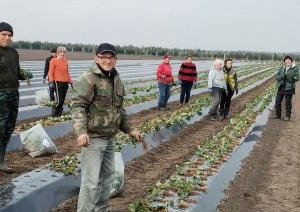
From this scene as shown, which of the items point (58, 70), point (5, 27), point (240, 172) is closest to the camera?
point (5, 27)

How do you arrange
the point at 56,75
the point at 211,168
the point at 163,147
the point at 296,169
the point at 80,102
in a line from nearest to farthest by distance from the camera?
the point at 80,102 < the point at 211,168 < the point at 296,169 < the point at 163,147 < the point at 56,75

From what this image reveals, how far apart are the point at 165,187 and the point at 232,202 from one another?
91cm

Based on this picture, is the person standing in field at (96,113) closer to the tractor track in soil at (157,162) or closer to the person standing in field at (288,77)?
the tractor track in soil at (157,162)

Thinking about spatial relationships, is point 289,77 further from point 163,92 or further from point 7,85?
point 7,85

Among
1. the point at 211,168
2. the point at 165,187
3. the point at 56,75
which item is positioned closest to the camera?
the point at 165,187

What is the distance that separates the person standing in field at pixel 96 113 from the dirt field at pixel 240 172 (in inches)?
36.3

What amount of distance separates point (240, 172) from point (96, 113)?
3725 millimetres

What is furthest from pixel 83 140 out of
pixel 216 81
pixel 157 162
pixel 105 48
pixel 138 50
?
pixel 138 50

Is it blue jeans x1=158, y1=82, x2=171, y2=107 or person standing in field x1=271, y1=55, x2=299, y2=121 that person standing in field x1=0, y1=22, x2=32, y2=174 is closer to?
blue jeans x1=158, y1=82, x2=171, y2=107

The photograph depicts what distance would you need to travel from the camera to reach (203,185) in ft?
18.7

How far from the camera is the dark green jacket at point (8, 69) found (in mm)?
5234

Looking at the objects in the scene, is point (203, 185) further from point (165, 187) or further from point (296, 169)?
point (296, 169)

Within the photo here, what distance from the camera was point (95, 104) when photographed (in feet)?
12.5

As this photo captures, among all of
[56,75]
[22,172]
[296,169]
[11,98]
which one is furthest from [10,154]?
[296,169]
